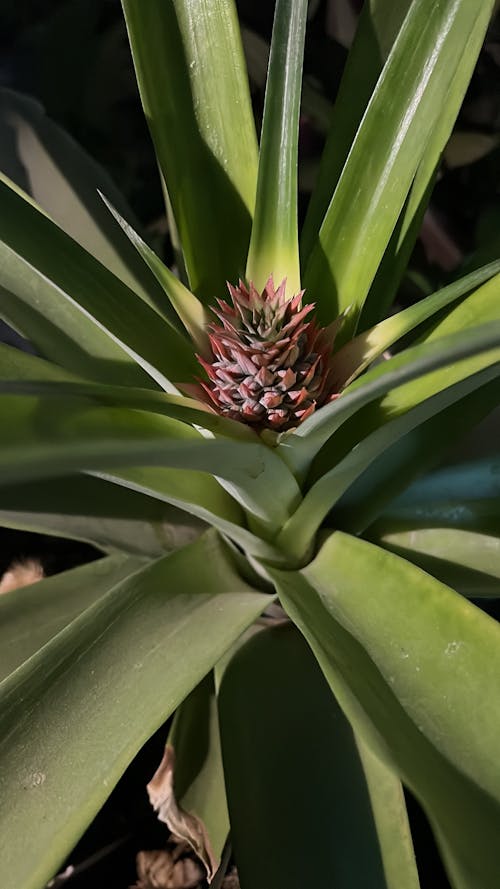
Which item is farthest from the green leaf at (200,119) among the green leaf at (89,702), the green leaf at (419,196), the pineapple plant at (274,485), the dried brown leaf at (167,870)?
the dried brown leaf at (167,870)

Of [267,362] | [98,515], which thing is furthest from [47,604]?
[267,362]

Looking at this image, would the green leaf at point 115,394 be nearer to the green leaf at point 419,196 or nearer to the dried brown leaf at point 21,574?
the green leaf at point 419,196

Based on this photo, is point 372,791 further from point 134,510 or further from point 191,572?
point 134,510

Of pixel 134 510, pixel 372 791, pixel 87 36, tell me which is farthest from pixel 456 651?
pixel 87 36

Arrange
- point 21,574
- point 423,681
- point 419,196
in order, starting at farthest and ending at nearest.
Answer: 1. point 21,574
2. point 419,196
3. point 423,681

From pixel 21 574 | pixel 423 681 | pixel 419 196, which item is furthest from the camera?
pixel 21 574

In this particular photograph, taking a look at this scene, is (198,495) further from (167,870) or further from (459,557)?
(167,870)

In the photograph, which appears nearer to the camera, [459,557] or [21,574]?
[459,557]
